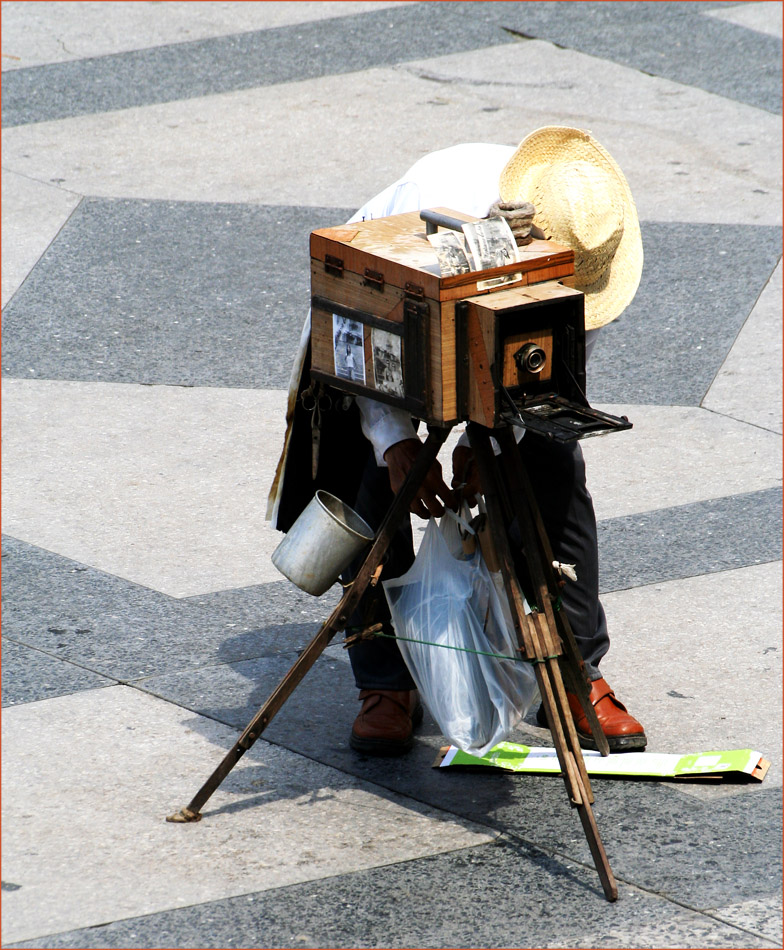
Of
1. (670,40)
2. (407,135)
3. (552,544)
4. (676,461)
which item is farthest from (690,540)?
(670,40)

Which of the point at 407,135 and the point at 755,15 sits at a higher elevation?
the point at 755,15

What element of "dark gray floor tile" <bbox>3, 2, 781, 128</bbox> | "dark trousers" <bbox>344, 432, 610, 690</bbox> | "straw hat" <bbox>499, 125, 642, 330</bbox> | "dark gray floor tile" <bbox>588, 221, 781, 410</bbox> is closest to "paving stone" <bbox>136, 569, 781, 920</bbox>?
"dark trousers" <bbox>344, 432, 610, 690</bbox>

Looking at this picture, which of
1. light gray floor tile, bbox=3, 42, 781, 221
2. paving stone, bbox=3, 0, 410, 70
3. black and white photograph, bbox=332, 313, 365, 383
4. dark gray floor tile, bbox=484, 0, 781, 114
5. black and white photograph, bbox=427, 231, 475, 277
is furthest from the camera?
paving stone, bbox=3, 0, 410, 70

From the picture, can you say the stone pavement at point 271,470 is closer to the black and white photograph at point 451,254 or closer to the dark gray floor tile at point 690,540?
the dark gray floor tile at point 690,540

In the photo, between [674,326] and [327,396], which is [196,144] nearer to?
[674,326]

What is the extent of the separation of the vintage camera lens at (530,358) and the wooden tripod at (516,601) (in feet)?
0.54

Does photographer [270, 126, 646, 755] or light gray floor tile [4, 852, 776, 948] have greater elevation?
photographer [270, 126, 646, 755]

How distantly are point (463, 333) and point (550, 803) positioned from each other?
114 cm

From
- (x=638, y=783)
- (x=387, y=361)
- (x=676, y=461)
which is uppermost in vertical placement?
(x=387, y=361)

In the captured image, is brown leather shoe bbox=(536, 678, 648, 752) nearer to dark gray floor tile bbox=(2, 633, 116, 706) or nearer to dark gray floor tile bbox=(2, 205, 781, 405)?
dark gray floor tile bbox=(2, 633, 116, 706)

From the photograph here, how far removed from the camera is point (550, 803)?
3156 millimetres

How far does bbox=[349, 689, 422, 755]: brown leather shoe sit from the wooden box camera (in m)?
0.88

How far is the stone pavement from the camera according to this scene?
9.41 feet

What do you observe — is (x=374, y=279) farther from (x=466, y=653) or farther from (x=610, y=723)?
(x=610, y=723)
